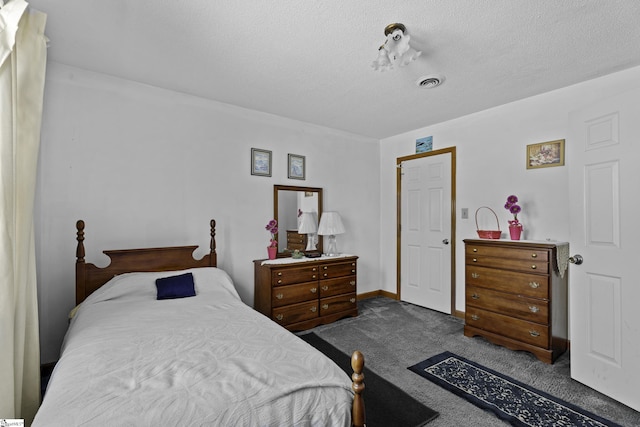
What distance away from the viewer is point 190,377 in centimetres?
117

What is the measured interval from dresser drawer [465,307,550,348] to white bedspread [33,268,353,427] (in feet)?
7.13

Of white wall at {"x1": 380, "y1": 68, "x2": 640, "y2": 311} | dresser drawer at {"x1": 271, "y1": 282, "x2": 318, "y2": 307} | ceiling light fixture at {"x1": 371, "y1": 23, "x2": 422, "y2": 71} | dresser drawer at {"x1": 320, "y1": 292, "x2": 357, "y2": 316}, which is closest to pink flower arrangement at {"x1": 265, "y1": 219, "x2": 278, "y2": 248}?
dresser drawer at {"x1": 271, "y1": 282, "x2": 318, "y2": 307}

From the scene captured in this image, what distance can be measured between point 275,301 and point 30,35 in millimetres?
2593

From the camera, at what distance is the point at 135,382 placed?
3.72 feet

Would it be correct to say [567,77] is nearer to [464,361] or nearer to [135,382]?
[464,361]

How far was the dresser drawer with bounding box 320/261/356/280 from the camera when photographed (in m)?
3.41

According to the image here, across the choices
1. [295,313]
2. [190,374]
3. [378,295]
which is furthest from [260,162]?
[378,295]

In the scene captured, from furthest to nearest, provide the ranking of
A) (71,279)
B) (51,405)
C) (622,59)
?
(71,279) < (622,59) < (51,405)

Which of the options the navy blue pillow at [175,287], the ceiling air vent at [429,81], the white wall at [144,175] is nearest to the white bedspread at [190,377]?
the navy blue pillow at [175,287]

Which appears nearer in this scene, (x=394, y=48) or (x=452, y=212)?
(x=394, y=48)

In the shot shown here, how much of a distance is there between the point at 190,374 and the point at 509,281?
277cm

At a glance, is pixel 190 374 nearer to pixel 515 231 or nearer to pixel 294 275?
pixel 294 275

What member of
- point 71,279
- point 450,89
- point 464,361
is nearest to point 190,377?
point 71,279

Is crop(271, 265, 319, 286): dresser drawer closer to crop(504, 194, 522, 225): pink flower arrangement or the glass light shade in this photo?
the glass light shade
